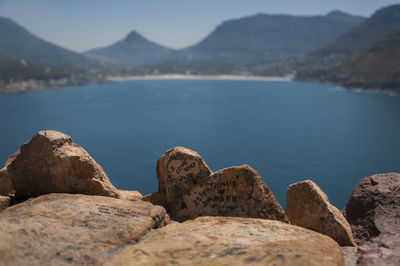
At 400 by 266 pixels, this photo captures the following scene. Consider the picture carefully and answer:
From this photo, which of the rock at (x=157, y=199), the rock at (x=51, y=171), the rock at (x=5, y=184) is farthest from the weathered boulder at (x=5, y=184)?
the rock at (x=157, y=199)

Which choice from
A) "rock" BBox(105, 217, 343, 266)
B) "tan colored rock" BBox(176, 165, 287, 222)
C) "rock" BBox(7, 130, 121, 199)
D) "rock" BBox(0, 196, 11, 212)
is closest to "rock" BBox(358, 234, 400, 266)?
"rock" BBox(105, 217, 343, 266)

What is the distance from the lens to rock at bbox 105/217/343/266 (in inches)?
206

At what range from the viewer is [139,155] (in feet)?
196

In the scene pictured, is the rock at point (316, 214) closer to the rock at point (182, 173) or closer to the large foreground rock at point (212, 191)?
the large foreground rock at point (212, 191)

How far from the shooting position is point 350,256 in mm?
6809

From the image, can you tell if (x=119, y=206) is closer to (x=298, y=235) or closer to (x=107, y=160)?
(x=298, y=235)

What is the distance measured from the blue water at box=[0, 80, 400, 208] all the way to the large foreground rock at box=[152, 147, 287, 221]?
116 feet

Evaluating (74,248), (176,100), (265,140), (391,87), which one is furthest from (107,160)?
(391,87)

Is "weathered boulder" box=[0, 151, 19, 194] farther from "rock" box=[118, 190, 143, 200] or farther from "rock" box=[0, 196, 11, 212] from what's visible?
"rock" box=[118, 190, 143, 200]

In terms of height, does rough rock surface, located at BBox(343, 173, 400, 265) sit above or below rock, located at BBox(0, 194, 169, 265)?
below

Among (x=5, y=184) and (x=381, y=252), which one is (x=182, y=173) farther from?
(x=381, y=252)

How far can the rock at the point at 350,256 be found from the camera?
6426 millimetres

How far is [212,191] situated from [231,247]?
2.94 metres

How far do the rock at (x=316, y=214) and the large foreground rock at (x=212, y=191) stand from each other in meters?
0.51
